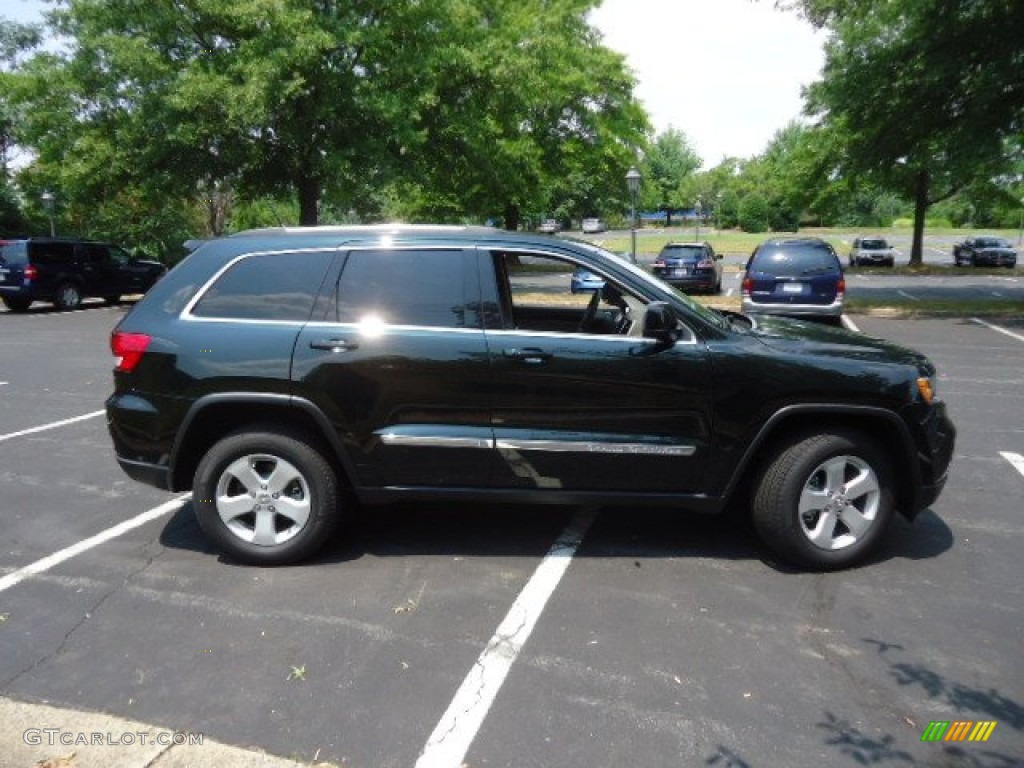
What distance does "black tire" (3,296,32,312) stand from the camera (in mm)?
18312

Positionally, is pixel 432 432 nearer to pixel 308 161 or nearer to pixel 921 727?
pixel 921 727

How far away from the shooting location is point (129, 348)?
4164 millimetres

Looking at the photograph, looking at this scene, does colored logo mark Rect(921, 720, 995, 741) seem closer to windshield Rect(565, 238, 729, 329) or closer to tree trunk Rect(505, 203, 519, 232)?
windshield Rect(565, 238, 729, 329)

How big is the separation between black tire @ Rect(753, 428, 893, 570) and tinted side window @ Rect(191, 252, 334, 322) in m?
2.61

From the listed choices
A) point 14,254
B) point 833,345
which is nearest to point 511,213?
point 14,254

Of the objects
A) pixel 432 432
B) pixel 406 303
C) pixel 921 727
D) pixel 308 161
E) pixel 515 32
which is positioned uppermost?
pixel 515 32

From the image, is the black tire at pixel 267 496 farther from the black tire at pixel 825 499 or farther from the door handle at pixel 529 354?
the black tire at pixel 825 499

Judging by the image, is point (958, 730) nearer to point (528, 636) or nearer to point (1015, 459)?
point (528, 636)

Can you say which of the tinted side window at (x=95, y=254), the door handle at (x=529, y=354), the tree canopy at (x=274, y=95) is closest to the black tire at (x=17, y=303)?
the tinted side window at (x=95, y=254)

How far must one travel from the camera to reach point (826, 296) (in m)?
13.2

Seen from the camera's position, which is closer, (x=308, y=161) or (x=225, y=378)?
(x=225, y=378)

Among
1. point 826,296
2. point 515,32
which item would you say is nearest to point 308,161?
point 515,32

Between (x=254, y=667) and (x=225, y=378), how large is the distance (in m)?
1.53

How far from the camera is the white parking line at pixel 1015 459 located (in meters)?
5.73
